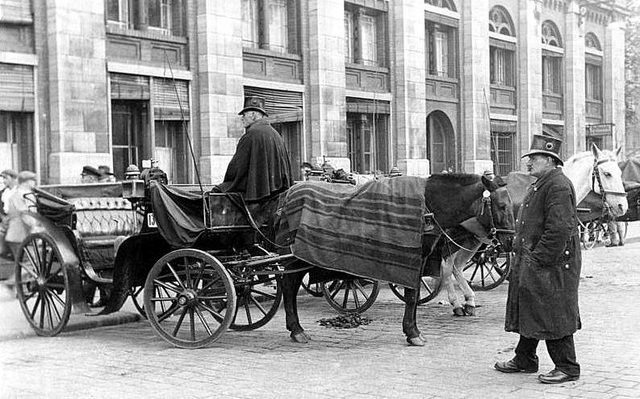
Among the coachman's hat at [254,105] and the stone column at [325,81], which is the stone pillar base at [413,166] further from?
the coachman's hat at [254,105]

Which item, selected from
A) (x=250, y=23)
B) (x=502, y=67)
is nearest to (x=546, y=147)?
(x=250, y=23)

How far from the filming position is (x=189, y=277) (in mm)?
7598

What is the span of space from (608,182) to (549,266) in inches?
247

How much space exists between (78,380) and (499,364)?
11.6ft

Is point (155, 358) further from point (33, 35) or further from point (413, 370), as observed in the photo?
point (33, 35)

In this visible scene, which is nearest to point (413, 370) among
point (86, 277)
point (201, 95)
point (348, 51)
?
point (86, 277)

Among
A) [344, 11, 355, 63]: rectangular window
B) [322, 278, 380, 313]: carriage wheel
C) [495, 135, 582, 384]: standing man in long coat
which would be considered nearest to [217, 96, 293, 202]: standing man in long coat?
[322, 278, 380, 313]: carriage wheel

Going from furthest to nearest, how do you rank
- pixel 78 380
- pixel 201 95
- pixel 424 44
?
pixel 424 44
pixel 201 95
pixel 78 380

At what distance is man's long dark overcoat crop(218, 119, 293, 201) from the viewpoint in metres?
7.90

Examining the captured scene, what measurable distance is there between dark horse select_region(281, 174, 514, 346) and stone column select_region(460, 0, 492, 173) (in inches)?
718

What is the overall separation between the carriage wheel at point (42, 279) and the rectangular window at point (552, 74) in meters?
26.4

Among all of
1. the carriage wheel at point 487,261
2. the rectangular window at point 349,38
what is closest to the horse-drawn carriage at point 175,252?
the carriage wheel at point 487,261

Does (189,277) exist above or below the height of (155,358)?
above

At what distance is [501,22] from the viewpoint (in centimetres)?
2825
